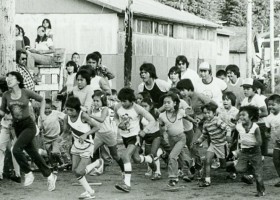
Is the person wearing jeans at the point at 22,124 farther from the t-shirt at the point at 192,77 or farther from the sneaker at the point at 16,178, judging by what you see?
the t-shirt at the point at 192,77

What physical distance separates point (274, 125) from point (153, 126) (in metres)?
1.97

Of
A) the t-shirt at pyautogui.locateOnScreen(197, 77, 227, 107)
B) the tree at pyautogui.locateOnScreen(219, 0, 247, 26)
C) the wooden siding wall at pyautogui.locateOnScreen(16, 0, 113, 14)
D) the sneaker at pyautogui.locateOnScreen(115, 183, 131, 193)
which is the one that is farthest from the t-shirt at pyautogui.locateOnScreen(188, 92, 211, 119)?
the tree at pyautogui.locateOnScreen(219, 0, 247, 26)

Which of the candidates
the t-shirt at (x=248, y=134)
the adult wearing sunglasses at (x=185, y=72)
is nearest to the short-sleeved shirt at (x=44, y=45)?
the adult wearing sunglasses at (x=185, y=72)

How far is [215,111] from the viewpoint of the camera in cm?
1153

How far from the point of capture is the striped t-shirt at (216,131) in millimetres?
11461

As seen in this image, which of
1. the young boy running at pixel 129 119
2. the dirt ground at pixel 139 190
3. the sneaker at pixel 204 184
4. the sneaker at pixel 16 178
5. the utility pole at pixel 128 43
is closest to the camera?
the dirt ground at pixel 139 190

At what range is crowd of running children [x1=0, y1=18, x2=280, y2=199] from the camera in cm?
1059

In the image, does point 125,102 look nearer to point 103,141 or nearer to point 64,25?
point 103,141

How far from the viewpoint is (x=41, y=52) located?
16.8m

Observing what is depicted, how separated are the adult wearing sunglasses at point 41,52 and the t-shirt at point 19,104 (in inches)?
203

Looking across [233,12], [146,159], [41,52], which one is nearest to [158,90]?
[146,159]

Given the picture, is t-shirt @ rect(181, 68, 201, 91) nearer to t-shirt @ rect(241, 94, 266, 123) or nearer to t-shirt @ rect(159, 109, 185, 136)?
t-shirt @ rect(241, 94, 266, 123)

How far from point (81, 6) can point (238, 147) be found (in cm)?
1347

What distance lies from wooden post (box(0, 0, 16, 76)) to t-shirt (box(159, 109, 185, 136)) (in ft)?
10.8
